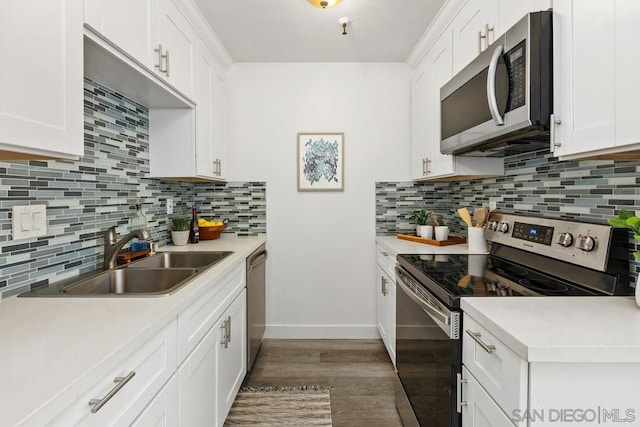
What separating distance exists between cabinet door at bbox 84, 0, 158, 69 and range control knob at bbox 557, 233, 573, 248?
192cm

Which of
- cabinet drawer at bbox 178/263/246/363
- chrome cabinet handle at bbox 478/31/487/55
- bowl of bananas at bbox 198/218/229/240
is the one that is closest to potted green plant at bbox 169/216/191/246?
bowl of bananas at bbox 198/218/229/240

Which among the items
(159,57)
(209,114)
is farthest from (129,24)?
(209,114)

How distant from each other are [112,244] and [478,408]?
1.65 metres

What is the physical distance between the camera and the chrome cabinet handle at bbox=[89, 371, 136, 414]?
0.71 metres

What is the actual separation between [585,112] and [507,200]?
1107mm

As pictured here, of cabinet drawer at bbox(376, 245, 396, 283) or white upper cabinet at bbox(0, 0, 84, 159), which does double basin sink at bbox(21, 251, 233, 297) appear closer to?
white upper cabinet at bbox(0, 0, 84, 159)

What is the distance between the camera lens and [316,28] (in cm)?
240

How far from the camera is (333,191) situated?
3.03m

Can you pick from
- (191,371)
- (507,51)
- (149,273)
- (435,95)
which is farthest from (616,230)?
(149,273)

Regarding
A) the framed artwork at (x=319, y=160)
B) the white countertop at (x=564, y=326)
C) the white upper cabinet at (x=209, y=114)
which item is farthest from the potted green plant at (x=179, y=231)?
the white countertop at (x=564, y=326)

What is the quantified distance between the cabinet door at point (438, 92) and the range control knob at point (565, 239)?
0.79m

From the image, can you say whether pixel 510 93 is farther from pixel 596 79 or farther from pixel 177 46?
pixel 177 46

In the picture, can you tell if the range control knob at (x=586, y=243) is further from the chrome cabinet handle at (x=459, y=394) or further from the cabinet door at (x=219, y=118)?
the cabinet door at (x=219, y=118)

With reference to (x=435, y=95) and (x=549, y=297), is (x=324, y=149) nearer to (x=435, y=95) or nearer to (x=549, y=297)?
(x=435, y=95)
